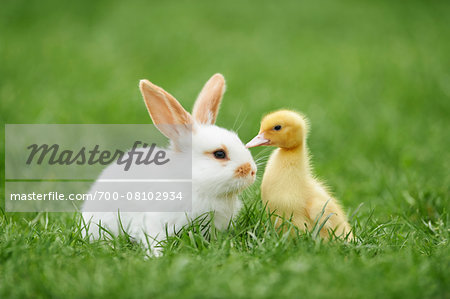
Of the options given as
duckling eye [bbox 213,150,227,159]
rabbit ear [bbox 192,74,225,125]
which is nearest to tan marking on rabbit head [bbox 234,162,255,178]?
duckling eye [bbox 213,150,227,159]

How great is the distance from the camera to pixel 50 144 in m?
5.20

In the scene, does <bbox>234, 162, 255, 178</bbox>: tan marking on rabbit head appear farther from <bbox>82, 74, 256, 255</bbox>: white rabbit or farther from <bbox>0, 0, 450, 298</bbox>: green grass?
<bbox>0, 0, 450, 298</bbox>: green grass

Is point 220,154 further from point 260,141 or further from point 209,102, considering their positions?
point 209,102

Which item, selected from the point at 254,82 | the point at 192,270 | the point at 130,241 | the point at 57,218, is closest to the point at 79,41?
the point at 254,82

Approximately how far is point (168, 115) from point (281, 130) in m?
0.73

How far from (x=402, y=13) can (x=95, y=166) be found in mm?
9569

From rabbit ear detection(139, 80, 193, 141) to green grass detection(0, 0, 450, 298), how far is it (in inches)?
26.3

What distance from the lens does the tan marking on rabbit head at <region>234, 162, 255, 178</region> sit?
302cm

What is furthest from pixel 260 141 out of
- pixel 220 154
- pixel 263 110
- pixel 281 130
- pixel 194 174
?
pixel 263 110

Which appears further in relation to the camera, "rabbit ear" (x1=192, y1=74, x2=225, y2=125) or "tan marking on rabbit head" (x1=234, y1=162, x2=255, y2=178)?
"rabbit ear" (x1=192, y1=74, x2=225, y2=125)

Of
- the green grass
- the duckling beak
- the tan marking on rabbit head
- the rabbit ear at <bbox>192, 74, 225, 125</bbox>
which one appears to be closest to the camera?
the green grass

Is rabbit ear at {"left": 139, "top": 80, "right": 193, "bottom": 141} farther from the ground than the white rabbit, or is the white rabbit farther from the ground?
rabbit ear at {"left": 139, "top": 80, "right": 193, "bottom": 141}

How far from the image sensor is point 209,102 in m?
3.38

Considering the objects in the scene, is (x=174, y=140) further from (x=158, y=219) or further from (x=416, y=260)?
(x=416, y=260)
